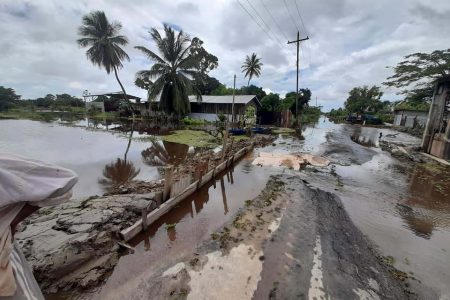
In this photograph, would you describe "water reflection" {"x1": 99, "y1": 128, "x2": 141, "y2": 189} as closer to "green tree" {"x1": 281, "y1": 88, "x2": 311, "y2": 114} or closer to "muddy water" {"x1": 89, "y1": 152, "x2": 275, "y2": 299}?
"muddy water" {"x1": 89, "y1": 152, "x2": 275, "y2": 299}

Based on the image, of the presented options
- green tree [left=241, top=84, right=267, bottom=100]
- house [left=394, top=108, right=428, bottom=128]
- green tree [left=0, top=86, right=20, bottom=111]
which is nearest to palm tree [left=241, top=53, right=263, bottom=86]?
green tree [left=241, top=84, right=267, bottom=100]

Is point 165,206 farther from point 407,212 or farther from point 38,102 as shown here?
point 38,102

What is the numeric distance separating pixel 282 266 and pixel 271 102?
34.0 m

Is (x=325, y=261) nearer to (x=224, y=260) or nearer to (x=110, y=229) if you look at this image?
(x=224, y=260)

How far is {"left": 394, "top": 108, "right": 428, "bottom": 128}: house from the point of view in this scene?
119 ft

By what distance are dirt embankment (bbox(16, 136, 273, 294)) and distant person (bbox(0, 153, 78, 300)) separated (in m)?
3.47

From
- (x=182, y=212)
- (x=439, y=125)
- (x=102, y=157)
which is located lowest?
(x=182, y=212)

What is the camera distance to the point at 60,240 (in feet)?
16.6

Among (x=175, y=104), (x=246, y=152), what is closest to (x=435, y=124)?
(x=246, y=152)

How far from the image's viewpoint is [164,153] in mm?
15406

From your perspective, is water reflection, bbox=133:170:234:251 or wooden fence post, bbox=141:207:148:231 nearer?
wooden fence post, bbox=141:207:148:231

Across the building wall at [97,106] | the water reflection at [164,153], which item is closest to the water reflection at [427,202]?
the water reflection at [164,153]

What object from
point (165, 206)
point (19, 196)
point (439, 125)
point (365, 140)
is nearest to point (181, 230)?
point (165, 206)

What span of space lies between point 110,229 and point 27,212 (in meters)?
4.71
